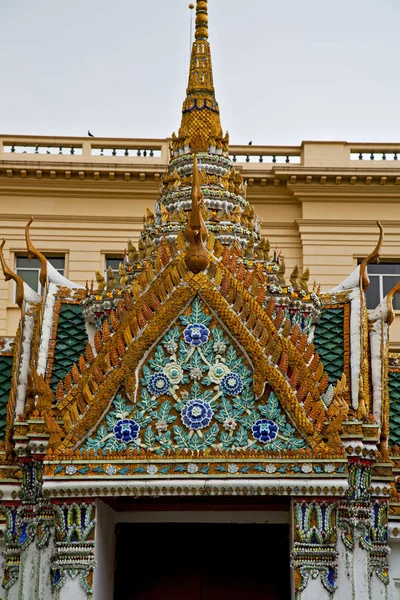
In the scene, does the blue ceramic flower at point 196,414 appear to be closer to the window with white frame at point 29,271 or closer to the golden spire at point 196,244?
the golden spire at point 196,244

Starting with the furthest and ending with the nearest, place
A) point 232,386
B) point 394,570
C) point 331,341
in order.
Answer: point 331,341, point 394,570, point 232,386

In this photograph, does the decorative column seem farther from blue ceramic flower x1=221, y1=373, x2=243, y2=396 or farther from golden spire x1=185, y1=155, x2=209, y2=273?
golden spire x1=185, y1=155, x2=209, y2=273

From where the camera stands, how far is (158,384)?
13898 millimetres

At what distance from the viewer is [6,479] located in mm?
14664

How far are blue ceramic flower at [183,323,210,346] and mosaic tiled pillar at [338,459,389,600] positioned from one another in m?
2.08

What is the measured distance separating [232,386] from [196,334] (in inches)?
28.6

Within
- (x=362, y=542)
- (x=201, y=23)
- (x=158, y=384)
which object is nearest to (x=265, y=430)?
(x=158, y=384)

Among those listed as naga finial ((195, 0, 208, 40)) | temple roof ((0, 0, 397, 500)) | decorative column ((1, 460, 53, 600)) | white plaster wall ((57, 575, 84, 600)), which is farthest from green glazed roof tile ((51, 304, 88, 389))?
naga finial ((195, 0, 208, 40))

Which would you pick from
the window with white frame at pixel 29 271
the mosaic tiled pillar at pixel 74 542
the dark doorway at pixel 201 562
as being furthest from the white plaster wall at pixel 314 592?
the window with white frame at pixel 29 271

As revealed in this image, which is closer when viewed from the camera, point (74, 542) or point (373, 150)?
point (74, 542)

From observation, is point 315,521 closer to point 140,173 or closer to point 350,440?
point 350,440

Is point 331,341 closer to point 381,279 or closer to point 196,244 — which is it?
point 196,244

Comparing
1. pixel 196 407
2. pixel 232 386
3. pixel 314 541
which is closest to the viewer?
pixel 314 541

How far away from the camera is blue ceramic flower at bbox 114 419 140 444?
13.6 metres
